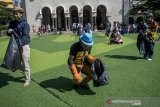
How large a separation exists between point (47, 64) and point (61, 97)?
4385 millimetres

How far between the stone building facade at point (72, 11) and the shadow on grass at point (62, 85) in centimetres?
3023

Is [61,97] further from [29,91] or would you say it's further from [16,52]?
[16,52]

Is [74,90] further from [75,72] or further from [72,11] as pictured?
[72,11]

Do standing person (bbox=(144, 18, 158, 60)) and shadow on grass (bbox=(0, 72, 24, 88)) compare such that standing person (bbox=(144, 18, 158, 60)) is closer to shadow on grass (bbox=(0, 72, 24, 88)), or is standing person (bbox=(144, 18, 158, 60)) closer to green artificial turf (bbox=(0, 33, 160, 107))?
green artificial turf (bbox=(0, 33, 160, 107))

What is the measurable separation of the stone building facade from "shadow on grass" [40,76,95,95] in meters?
30.2

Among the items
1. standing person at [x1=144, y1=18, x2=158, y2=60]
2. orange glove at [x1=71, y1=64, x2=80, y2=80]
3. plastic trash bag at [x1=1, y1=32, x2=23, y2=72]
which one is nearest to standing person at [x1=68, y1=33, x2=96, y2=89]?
orange glove at [x1=71, y1=64, x2=80, y2=80]

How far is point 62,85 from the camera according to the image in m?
6.49

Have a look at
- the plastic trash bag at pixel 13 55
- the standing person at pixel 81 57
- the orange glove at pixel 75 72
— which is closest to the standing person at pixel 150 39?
the standing person at pixel 81 57

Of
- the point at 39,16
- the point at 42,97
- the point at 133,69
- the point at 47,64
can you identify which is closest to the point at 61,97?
the point at 42,97

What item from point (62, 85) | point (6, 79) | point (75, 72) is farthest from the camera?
point (6, 79)

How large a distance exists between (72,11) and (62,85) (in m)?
33.0

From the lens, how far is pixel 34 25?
37.6 m

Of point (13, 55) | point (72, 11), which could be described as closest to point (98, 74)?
point (13, 55)

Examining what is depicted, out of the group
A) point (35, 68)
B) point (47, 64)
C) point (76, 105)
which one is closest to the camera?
point (76, 105)
